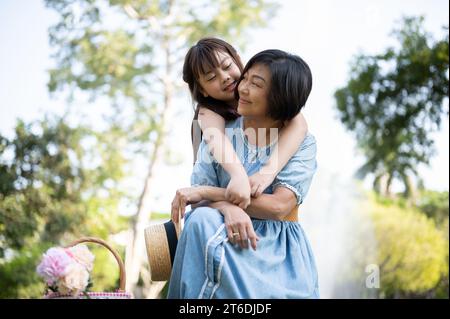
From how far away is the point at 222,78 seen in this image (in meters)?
2.62

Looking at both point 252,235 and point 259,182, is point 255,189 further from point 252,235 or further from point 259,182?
point 252,235

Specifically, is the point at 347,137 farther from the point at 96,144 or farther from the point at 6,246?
the point at 6,246

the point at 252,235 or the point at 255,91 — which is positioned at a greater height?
the point at 255,91

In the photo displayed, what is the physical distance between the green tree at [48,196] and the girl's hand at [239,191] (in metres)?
10.2

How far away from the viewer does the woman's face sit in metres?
2.34

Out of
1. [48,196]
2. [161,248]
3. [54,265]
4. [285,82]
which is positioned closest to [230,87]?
[285,82]

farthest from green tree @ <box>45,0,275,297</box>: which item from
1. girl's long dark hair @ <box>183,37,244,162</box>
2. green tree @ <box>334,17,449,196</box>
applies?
girl's long dark hair @ <box>183,37,244,162</box>

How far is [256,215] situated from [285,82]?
1.63ft

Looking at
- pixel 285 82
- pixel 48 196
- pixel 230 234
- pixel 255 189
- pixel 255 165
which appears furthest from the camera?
pixel 48 196

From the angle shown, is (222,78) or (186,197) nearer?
(186,197)

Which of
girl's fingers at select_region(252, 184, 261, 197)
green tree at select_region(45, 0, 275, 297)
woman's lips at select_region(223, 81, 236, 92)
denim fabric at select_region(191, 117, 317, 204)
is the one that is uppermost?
green tree at select_region(45, 0, 275, 297)

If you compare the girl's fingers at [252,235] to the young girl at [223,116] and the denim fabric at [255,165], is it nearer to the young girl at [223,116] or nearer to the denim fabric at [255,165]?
the young girl at [223,116]

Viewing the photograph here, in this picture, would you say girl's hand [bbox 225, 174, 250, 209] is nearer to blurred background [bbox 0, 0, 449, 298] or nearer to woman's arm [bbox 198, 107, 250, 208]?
woman's arm [bbox 198, 107, 250, 208]

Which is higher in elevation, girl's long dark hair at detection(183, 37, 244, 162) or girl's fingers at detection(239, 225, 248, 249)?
girl's long dark hair at detection(183, 37, 244, 162)
